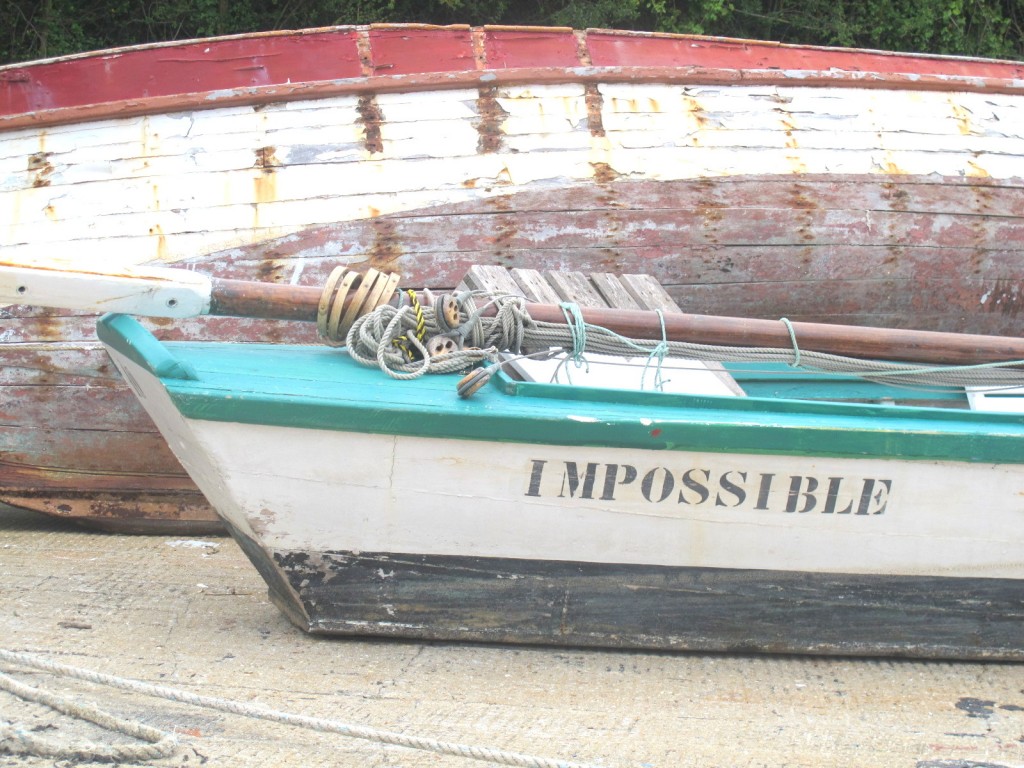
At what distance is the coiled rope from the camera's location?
3369 millimetres

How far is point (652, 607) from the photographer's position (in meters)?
3.40

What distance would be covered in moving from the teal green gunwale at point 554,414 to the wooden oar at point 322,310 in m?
0.15

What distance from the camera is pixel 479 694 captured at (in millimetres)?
3104

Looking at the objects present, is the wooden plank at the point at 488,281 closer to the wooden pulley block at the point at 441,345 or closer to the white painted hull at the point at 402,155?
the wooden pulley block at the point at 441,345

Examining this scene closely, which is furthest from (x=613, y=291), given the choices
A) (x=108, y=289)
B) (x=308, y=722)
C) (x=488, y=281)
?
(x=308, y=722)

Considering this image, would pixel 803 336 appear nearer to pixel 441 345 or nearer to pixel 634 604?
pixel 634 604

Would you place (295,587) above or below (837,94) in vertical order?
below

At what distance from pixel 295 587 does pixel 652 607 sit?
3.54ft

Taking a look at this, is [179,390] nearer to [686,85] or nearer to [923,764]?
[923,764]

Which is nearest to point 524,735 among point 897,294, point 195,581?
point 195,581

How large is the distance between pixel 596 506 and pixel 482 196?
6.45 feet

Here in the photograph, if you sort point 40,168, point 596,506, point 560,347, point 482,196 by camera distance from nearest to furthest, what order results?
point 596,506 < point 560,347 < point 40,168 < point 482,196

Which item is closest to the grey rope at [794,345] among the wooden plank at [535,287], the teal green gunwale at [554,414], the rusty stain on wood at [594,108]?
the teal green gunwale at [554,414]

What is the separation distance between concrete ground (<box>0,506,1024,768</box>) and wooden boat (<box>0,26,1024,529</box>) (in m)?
0.97
